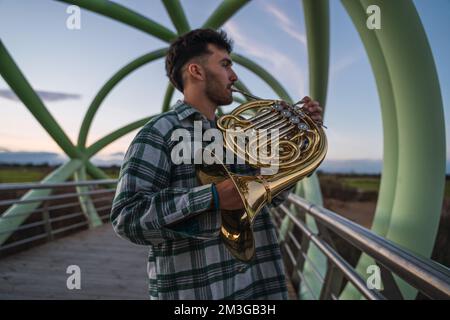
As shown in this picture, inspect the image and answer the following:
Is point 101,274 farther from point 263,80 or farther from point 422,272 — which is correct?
point 263,80

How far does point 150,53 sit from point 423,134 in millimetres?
A: 12303

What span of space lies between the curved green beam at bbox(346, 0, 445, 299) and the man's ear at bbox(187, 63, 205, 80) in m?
1.93

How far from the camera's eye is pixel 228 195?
104cm

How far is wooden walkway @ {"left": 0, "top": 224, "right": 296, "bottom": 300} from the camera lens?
3.59 meters

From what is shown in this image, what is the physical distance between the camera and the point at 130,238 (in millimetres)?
1099

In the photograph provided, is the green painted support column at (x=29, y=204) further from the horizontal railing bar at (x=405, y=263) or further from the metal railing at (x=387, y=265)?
the horizontal railing bar at (x=405, y=263)

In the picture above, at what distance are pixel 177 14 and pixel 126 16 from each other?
1.46 m

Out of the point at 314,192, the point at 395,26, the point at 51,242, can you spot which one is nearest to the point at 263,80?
the point at 314,192

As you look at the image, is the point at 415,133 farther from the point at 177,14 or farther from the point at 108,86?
the point at 108,86

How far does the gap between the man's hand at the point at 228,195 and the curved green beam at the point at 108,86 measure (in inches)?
512
